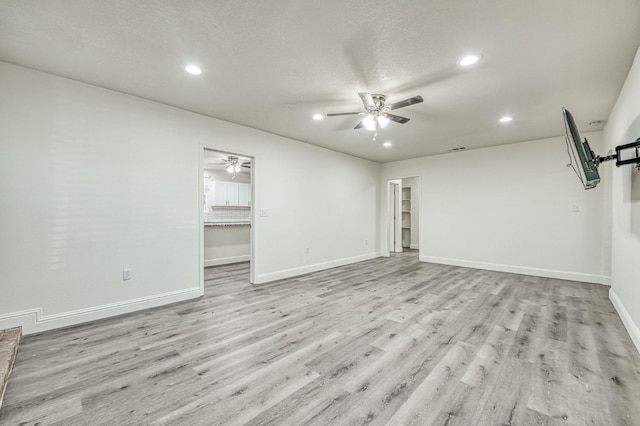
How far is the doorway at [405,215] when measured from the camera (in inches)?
336

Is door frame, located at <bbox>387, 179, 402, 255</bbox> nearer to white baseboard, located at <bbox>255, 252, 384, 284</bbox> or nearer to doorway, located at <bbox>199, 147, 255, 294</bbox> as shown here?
white baseboard, located at <bbox>255, 252, 384, 284</bbox>

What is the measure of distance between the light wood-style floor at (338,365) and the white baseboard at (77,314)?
135mm

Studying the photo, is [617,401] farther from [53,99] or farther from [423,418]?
[53,99]

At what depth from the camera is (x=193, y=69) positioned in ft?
8.83

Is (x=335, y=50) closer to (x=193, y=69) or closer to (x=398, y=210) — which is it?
(x=193, y=69)

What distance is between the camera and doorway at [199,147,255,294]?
582 cm

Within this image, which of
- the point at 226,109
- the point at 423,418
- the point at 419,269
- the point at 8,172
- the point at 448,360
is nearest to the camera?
the point at 423,418

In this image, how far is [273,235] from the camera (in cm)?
490

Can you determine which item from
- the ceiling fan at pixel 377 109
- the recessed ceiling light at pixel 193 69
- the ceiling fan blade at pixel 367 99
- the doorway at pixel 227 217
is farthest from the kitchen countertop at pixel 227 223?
the ceiling fan blade at pixel 367 99

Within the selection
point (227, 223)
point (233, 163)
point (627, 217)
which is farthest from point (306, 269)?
point (627, 217)

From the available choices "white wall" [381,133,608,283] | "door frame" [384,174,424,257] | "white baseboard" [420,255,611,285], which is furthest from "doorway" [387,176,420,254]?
"white baseboard" [420,255,611,285]

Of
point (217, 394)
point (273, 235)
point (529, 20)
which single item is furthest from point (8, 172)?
point (529, 20)

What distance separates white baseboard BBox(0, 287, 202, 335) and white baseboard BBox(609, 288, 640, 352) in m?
4.88

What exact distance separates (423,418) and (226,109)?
3878 mm
